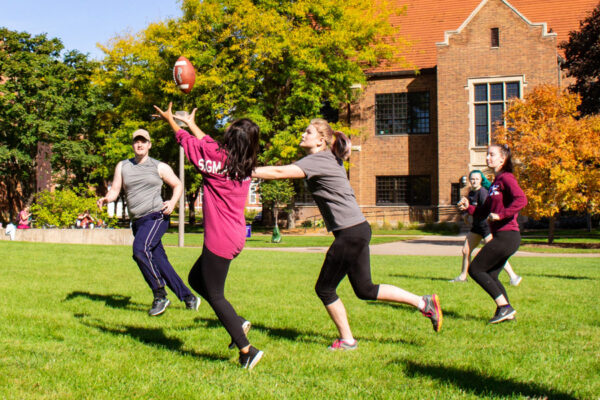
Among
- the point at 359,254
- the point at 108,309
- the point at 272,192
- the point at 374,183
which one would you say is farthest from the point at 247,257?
the point at 374,183

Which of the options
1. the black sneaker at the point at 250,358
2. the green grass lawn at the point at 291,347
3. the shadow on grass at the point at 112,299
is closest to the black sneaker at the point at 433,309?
the green grass lawn at the point at 291,347

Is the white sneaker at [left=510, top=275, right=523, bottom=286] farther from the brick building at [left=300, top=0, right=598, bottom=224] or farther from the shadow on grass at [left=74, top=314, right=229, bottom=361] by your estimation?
the brick building at [left=300, top=0, right=598, bottom=224]

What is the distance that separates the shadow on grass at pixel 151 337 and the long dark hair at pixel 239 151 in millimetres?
1575

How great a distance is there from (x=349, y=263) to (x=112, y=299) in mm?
4132

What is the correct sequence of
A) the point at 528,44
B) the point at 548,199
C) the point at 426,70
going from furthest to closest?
the point at 426,70, the point at 528,44, the point at 548,199

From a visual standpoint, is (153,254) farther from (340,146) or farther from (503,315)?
(503,315)

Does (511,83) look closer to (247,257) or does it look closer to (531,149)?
(531,149)

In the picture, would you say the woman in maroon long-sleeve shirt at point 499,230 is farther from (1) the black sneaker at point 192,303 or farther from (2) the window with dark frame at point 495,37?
(2) the window with dark frame at point 495,37

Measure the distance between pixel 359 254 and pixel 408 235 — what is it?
24.9m

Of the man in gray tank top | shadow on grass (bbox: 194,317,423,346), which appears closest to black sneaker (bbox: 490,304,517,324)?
shadow on grass (bbox: 194,317,423,346)

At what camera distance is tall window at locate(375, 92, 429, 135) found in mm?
34625

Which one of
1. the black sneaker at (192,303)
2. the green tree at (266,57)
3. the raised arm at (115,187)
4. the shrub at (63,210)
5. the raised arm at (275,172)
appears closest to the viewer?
the raised arm at (275,172)

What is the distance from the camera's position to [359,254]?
471 centimetres

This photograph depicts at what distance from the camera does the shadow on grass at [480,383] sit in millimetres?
3682
